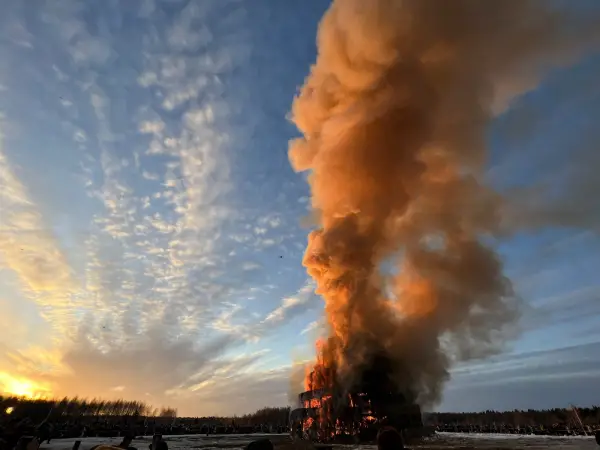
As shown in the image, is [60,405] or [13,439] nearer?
[13,439]

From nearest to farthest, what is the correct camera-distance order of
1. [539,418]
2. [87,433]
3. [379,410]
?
[379,410], [87,433], [539,418]

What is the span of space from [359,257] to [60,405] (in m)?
151

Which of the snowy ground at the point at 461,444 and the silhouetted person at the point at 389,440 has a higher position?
the snowy ground at the point at 461,444

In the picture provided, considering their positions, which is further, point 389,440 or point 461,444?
point 461,444

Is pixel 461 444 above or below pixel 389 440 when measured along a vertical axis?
above

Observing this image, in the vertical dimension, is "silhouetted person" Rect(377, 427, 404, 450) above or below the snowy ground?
below

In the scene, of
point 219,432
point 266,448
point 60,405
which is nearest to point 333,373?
point 266,448

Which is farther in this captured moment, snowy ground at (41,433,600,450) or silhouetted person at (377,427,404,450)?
snowy ground at (41,433,600,450)

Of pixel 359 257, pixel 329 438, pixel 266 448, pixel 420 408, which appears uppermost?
pixel 359 257

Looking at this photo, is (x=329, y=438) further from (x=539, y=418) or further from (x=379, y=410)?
(x=539, y=418)

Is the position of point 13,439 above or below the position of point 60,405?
below

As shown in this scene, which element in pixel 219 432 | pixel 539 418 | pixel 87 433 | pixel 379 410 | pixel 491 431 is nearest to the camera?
pixel 379 410

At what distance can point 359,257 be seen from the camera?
206ft

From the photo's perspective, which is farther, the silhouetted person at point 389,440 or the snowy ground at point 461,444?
the snowy ground at point 461,444
